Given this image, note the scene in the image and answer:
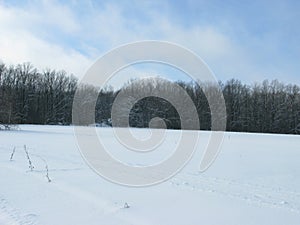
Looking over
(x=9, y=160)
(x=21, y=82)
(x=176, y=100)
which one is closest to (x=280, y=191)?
(x=9, y=160)

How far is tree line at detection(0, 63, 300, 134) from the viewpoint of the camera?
5128 cm

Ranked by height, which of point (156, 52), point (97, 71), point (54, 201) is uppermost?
point (156, 52)

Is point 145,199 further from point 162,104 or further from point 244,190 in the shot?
point 162,104

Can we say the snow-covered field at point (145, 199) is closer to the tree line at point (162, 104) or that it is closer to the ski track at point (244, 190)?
the ski track at point (244, 190)

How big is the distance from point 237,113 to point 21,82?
39.8 m

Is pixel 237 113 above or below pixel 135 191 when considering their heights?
above

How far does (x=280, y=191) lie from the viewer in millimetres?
7438

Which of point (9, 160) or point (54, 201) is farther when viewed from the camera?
point (9, 160)

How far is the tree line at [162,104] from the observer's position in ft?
168

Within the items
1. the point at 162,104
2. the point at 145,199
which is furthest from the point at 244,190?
the point at 162,104

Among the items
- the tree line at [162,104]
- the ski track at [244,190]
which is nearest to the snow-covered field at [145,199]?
the ski track at [244,190]

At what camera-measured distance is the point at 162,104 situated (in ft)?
166

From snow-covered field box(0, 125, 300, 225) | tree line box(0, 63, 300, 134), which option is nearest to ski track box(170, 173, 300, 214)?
snow-covered field box(0, 125, 300, 225)

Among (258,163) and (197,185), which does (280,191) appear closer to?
(197,185)
